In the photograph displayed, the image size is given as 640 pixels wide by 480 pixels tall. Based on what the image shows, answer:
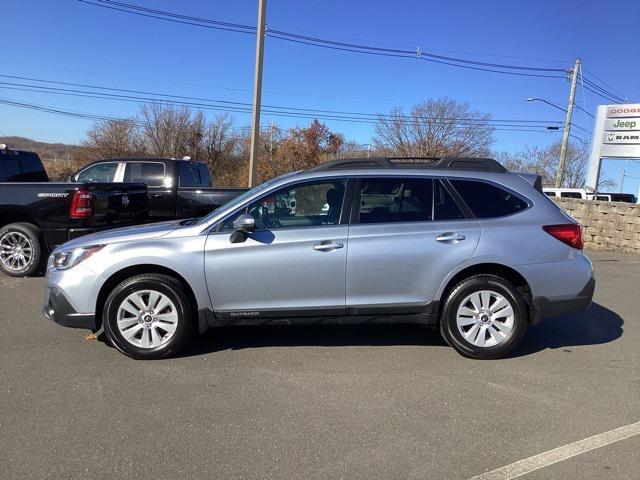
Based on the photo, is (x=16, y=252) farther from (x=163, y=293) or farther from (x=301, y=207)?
(x=301, y=207)

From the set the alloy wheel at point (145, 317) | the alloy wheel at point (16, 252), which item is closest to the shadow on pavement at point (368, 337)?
the alloy wheel at point (145, 317)

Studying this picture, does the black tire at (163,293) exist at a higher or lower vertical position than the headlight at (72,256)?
lower

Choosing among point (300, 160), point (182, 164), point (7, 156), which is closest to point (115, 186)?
point (182, 164)

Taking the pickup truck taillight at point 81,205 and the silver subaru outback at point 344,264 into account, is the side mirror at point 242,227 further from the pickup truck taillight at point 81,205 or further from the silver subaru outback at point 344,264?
the pickup truck taillight at point 81,205

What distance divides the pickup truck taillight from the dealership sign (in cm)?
2010

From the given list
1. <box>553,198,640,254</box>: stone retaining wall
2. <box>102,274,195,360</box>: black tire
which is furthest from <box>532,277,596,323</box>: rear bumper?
<box>553,198,640,254</box>: stone retaining wall

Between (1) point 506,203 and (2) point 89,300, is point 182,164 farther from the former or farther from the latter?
(1) point 506,203

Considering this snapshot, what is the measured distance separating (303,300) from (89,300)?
188 cm

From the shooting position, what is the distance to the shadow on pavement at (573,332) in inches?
203

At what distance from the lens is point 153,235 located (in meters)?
4.58

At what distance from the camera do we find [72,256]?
4582mm

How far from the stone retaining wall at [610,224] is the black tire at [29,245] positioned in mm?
13024

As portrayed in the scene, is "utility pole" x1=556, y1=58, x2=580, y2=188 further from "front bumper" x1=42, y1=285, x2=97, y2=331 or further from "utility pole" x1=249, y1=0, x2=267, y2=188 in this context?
"front bumper" x1=42, y1=285, x2=97, y2=331

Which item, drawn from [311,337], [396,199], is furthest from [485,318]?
[311,337]
